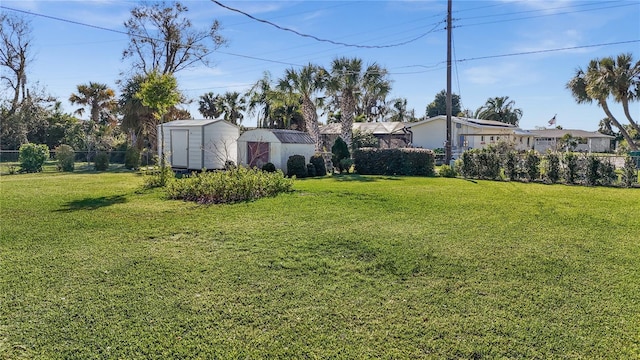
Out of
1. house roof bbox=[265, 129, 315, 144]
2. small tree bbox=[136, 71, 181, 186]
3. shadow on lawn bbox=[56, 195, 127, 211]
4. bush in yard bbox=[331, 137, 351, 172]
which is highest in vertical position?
small tree bbox=[136, 71, 181, 186]

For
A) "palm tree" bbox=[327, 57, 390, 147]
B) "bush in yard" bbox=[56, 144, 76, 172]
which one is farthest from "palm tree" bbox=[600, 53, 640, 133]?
"bush in yard" bbox=[56, 144, 76, 172]

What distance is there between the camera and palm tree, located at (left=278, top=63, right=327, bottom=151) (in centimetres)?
2009

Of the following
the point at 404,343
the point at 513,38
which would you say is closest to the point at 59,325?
the point at 404,343

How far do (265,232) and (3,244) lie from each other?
332 cm

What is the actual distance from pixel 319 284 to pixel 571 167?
38.9ft

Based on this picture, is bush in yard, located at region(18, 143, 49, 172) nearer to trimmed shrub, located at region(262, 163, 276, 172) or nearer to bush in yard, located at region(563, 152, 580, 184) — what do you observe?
trimmed shrub, located at region(262, 163, 276, 172)

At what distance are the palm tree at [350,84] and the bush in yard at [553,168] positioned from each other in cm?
974

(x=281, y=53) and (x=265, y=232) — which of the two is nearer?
(x=265, y=232)

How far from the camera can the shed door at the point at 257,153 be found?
1683 centimetres

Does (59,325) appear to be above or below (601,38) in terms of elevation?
below

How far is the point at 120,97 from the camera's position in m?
25.0

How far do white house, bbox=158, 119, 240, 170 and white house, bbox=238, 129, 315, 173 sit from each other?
80cm

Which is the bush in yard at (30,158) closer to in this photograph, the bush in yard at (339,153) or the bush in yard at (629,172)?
the bush in yard at (339,153)

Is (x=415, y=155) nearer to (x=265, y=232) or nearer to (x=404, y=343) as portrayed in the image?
(x=265, y=232)
